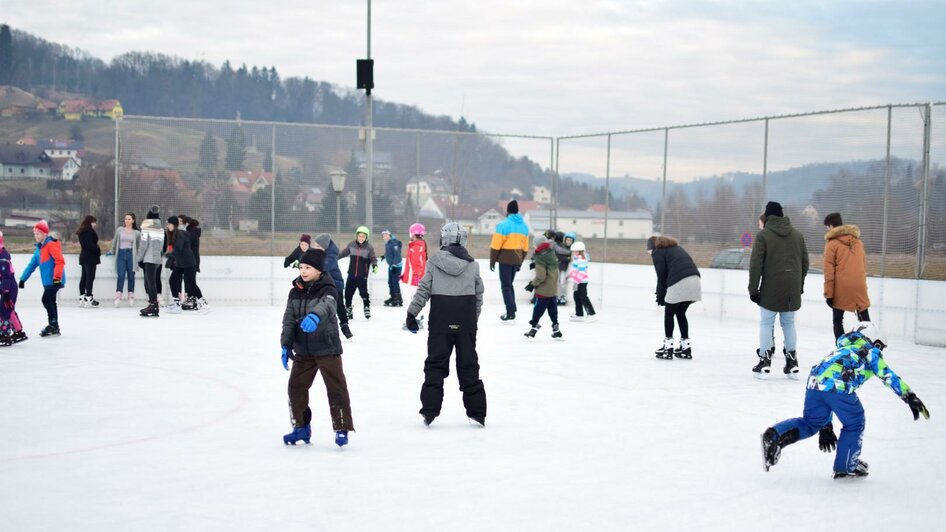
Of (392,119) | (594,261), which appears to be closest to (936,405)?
(594,261)

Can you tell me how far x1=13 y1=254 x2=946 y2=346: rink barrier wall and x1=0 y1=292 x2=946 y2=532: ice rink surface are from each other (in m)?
2.43

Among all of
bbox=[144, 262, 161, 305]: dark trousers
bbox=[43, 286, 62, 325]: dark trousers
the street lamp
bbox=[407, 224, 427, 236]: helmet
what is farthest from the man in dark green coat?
the street lamp

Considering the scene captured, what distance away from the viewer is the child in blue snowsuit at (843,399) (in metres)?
6.46

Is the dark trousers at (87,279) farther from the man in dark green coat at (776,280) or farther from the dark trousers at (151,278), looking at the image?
the man in dark green coat at (776,280)

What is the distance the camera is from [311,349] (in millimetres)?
7332

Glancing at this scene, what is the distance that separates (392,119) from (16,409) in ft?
62.7

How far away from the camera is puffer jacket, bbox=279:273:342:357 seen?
7309 millimetres

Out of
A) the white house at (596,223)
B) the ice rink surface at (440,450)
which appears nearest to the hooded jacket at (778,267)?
the ice rink surface at (440,450)

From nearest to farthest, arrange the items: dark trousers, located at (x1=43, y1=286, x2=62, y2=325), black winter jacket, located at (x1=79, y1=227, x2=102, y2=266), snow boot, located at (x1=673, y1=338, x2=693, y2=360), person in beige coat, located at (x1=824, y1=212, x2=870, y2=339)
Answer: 1. person in beige coat, located at (x1=824, y1=212, x2=870, y2=339)
2. snow boot, located at (x1=673, y1=338, x2=693, y2=360)
3. dark trousers, located at (x1=43, y1=286, x2=62, y2=325)
4. black winter jacket, located at (x1=79, y1=227, x2=102, y2=266)

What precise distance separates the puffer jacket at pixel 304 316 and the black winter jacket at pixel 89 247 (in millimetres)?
11988

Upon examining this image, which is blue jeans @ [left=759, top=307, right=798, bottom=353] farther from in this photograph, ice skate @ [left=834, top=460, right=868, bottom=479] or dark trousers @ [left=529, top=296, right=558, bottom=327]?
ice skate @ [left=834, top=460, right=868, bottom=479]

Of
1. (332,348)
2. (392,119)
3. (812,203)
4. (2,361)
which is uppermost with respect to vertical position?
(392,119)

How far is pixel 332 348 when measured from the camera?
7375 mm

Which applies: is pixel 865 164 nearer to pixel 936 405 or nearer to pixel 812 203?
pixel 812 203
